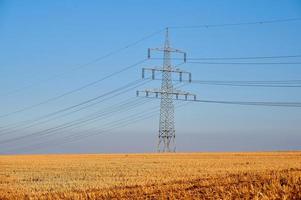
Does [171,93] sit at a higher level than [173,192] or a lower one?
higher

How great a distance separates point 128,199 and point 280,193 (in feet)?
17.9

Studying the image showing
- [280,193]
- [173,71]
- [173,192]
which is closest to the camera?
[280,193]

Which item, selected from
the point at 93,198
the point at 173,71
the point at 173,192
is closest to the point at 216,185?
the point at 173,192

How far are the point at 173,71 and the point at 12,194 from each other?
3341 centimetres

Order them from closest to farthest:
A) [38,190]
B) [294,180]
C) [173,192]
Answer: [294,180]
[173,192]
[38,190]

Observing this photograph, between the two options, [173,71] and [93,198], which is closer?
[93,198]

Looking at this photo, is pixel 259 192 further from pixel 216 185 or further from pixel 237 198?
pixel 216 185

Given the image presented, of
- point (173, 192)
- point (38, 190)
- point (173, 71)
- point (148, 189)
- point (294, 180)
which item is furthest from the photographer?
point (173, 71)

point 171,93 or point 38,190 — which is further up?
point 171,93

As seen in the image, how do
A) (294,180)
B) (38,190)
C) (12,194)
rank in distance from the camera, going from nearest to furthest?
1. (294,180)
2. (12,194)
3. (38,190)

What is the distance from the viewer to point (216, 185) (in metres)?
17.9

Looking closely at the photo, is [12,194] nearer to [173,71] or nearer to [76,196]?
[76,196]

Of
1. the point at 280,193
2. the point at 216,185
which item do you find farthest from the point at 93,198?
the point at 280,193

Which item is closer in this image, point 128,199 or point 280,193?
point 280,193
